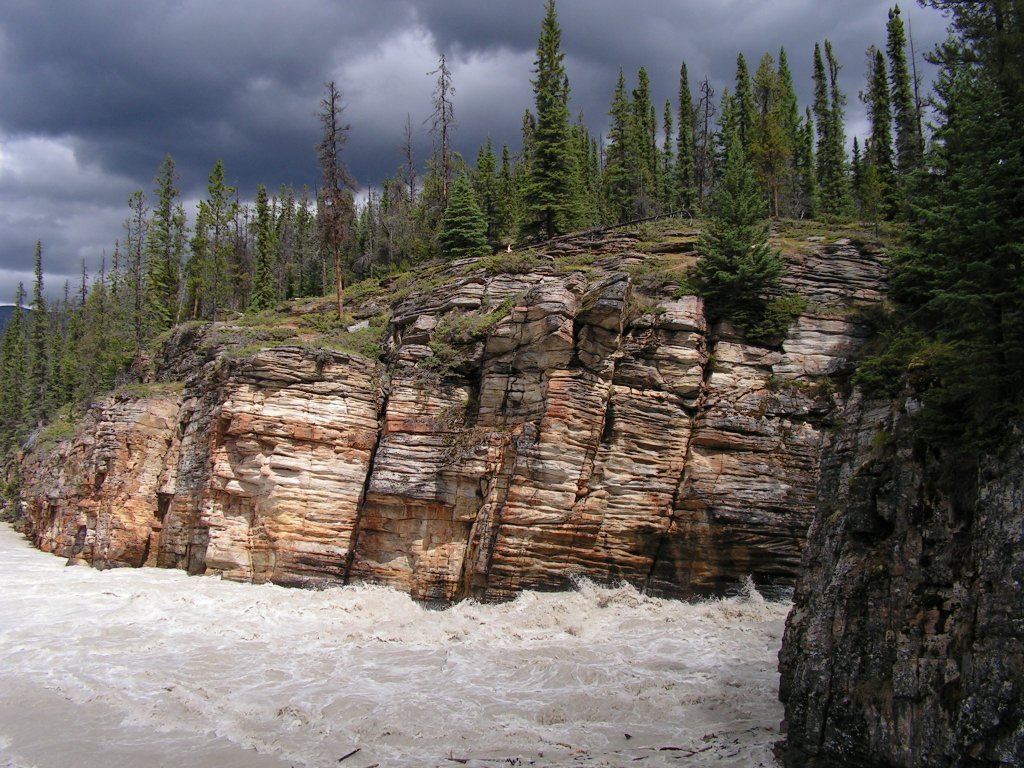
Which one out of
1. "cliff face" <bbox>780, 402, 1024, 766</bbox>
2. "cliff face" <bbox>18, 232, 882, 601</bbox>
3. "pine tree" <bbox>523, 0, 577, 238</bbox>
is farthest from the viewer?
"pine tree" <bbox>523, 0, 577, 238</bbox>

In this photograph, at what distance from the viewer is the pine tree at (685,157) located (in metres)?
47.2

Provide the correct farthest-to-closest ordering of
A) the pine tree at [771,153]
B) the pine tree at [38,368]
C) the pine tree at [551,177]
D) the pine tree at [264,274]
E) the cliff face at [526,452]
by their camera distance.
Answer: the pine tree at [38,368] < the pine tree at [264,274] < the pine tree at [771,153] < the pine tree at [551,177] < the cliff face at [526,452]

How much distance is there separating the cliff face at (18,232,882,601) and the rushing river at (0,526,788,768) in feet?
3.76

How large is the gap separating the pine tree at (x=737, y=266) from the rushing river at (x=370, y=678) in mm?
8656

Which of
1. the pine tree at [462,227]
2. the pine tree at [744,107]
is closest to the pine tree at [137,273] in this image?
the pine tree at [462,227]

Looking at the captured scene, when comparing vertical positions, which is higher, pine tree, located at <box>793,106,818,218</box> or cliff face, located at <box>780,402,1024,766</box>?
pine tree, located at <box>793,106,818,218</box>

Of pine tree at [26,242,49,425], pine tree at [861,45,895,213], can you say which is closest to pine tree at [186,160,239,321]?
pine tree at [26,242,49,425]

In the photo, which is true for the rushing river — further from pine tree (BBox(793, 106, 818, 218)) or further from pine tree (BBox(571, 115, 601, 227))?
pine tree (BBox(793, 106, 818, 218))

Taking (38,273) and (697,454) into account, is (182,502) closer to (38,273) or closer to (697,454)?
(697,454)

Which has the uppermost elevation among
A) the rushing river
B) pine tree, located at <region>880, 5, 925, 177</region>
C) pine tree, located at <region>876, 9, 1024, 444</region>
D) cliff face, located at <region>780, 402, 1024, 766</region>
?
pine tree, located at <region>880, 5, 925, 177</region>

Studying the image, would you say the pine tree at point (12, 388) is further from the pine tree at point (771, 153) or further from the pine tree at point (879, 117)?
the pine tree at point (879, 117)

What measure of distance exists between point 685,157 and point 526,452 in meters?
42.6

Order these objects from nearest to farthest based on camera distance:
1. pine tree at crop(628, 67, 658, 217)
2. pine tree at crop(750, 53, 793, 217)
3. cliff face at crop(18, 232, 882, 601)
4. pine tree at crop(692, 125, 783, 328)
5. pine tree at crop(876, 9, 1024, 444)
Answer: pine tree at crop(876, 9, 1024, 444) → cliff face at crop(18, 232, 882, 601) → pine tree at crop(692, 125, 783, 328) → pine tree at crop(750, 53, 793, 217) → pine tree at crop(628, 67, 658, 217)

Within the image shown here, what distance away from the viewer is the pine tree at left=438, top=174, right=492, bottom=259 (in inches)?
1478
